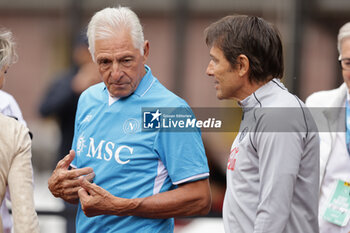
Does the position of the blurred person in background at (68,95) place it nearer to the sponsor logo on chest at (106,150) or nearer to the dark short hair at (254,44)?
the sponsor logo on chest at (106,150)

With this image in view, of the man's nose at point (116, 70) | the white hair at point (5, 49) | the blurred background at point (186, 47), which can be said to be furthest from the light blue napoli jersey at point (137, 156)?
the blurred background at point (186, 47)

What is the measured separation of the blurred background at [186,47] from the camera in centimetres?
524

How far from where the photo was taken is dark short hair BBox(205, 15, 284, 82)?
105 inches

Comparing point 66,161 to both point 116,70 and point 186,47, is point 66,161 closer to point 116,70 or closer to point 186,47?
point 116,70

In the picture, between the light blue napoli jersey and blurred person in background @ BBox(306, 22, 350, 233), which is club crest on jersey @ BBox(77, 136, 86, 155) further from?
blurred person in background @ BBox(306, 22, 350, 233)

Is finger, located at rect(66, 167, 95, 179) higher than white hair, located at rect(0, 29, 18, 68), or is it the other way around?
white hair, located at rect(0, 29, 18, 68)

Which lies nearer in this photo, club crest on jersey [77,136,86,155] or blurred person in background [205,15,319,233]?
blurred person in background [205,15,319,233]

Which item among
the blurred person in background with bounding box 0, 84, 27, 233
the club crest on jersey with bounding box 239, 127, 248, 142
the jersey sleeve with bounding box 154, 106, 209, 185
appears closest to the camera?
the club crest on jersey with bounding box 239, 127, 248, 142

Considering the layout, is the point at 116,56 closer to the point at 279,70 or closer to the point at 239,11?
the point at 279,70

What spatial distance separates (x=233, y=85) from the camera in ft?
8.92

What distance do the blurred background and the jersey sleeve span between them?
232 cm

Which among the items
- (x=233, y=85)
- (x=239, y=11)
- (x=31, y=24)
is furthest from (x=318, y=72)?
(x=233, y=85)

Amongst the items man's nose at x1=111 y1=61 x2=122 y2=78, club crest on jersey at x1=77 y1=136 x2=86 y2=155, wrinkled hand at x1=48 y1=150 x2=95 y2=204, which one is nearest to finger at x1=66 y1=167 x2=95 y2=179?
wrinkled hand at x1=48 y1=150 x2=95 y2=204

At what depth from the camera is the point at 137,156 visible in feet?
9.23
